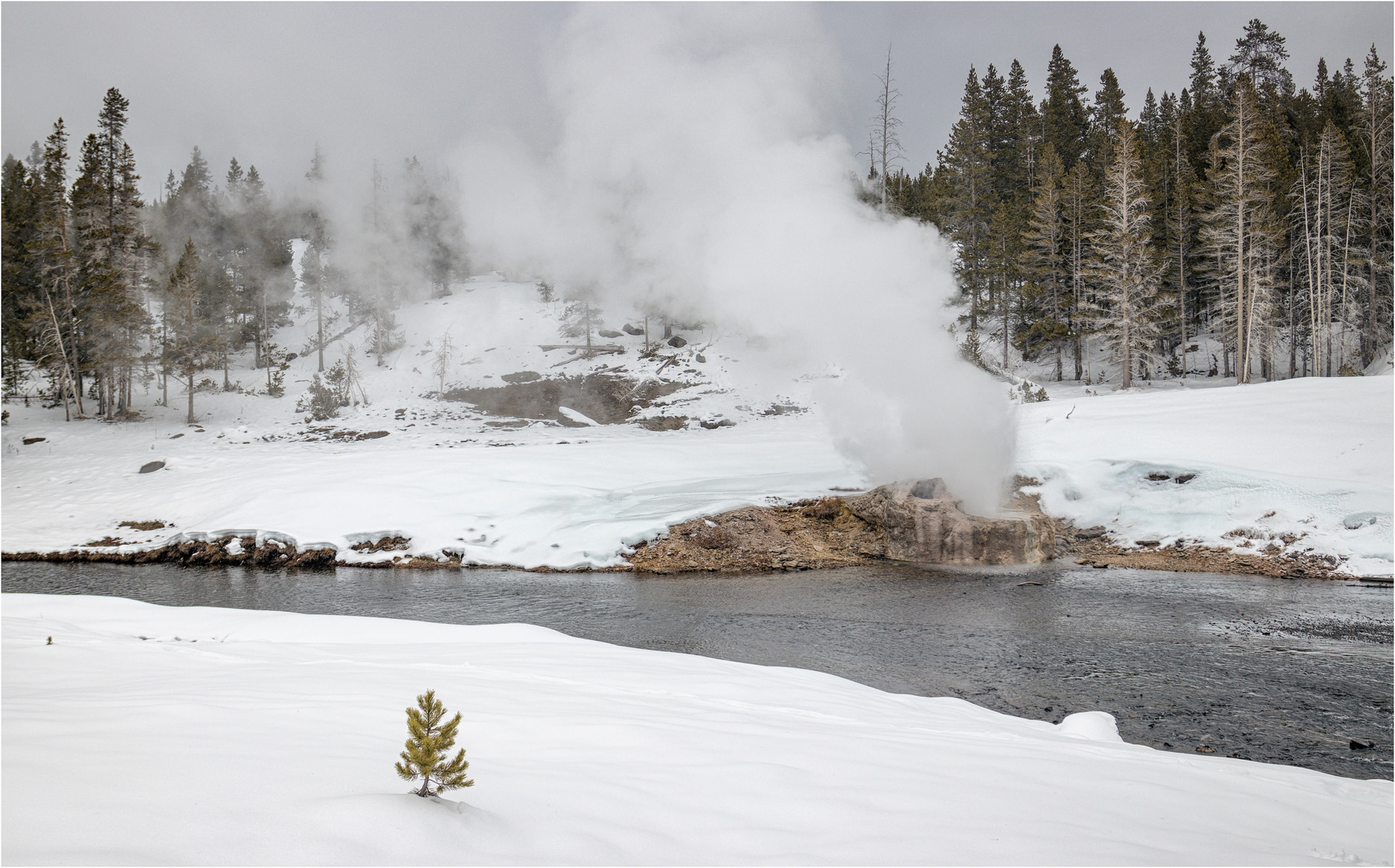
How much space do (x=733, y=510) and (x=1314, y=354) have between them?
3352 cm

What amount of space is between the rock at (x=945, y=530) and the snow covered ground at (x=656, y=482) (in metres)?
2.12

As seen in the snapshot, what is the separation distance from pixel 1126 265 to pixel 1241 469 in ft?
68.3

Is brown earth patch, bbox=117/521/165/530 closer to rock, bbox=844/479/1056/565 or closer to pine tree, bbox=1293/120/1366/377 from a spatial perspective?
rock, bbox=844/479/1056/565

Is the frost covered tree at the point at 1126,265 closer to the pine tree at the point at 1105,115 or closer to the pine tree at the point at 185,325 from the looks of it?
the pine tree at the point at 1105,115

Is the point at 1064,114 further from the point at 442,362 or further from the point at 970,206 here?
the point at 442,362

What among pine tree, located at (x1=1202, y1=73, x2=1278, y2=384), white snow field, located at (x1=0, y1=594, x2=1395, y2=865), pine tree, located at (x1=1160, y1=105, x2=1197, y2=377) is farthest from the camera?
pine tree, located at (x1=1160, y1=105, x2=1197, y2=377)

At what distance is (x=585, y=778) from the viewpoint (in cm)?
338

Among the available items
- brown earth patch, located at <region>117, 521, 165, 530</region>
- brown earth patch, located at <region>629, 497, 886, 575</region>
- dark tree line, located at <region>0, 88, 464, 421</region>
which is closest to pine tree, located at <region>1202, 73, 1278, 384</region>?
brown earth patch, located at <region>629, 497, 886, 575</region>

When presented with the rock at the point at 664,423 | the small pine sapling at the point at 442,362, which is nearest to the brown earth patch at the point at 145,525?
the rock at the point at 664,423

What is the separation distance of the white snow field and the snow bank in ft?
35.7

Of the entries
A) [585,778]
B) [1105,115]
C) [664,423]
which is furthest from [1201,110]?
[585,778]

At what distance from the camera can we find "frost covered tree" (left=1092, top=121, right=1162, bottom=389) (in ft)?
106

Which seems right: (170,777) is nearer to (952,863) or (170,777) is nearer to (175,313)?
(952,863)

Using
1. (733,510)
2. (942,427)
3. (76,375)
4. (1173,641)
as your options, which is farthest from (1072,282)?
(76,375)
